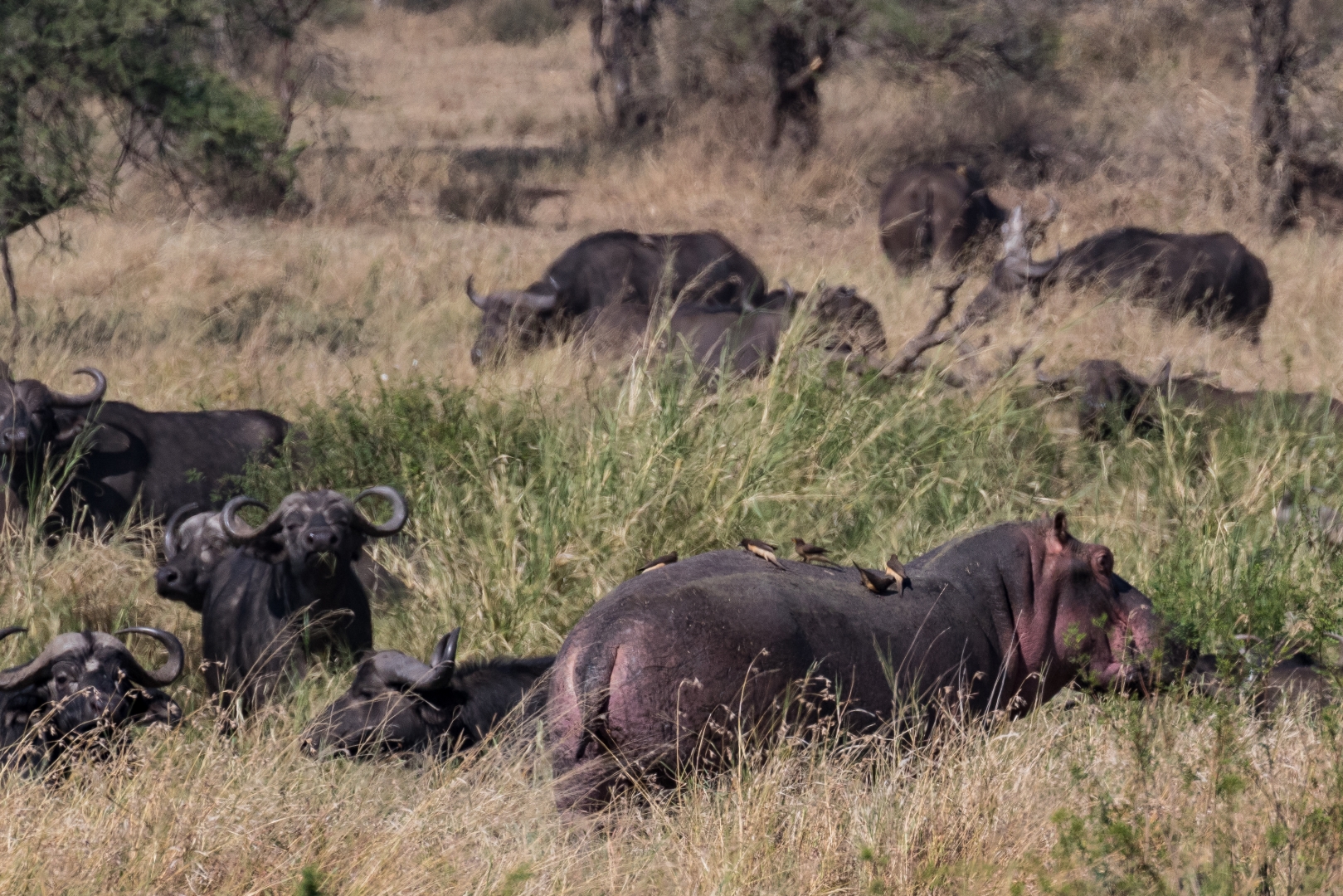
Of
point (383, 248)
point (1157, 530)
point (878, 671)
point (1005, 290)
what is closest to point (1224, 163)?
point (1005, 290)

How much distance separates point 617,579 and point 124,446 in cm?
404

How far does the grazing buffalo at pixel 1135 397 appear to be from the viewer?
8.77 metres

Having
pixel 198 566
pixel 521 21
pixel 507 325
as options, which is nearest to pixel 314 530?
pixel 198 566

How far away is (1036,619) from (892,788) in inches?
41.1

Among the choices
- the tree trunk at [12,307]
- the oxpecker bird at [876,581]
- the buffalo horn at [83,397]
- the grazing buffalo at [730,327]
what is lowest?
the grazing buffalo at [730,327]

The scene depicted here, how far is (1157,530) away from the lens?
7078mm

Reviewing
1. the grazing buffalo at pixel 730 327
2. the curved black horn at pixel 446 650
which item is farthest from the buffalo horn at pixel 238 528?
the grazing buffalo at pixel 730 327

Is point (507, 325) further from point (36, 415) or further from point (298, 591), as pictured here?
point (298, 591)

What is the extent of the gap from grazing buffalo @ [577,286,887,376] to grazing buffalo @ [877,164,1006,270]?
4.56m

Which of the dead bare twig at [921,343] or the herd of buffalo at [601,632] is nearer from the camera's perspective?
the herd of buffalo at [601,632]

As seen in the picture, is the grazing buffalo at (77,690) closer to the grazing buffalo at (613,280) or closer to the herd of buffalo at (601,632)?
the herd of buffalo at (601,632)

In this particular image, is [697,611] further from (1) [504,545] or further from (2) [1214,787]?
(1) [504,545]

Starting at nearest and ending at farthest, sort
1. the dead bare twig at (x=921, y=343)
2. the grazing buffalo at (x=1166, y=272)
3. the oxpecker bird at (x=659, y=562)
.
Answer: the oxpecker bird at (x=659, y=562) < the dead bare twig at (x=921, y=343) < the grazing buffalo at (x=1166, y=272)

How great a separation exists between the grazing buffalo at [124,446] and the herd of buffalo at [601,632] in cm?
1
